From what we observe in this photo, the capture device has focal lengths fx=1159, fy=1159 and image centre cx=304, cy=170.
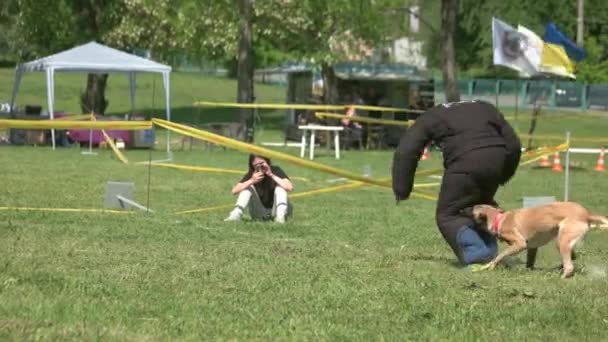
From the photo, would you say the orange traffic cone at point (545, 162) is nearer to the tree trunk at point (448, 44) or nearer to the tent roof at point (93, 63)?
the tree trunk at point (448, 44)

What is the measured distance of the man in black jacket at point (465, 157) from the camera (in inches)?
367

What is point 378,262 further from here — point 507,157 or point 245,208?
point 245,208

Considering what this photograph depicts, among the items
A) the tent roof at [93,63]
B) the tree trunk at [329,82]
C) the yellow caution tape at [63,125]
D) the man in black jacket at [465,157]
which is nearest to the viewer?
the man in black jacket at [465,157]

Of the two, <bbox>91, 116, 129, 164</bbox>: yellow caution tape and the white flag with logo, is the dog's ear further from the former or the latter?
the white flag with logo

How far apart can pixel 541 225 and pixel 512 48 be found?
17829mm

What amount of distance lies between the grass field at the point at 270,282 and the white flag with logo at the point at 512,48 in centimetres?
1135

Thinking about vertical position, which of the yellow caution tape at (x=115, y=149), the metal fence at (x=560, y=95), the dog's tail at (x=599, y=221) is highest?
the dog's tail at (x=599, y=221)

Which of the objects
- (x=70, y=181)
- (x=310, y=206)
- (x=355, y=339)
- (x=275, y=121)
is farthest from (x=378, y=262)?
(x=275, y=121)

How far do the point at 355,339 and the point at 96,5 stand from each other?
37.5m

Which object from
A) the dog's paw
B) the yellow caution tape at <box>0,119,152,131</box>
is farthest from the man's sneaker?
the dog's paw

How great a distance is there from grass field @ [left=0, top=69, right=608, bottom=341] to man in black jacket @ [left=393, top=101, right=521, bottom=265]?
0.96ft

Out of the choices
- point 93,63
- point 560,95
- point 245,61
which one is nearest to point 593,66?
point 560,95

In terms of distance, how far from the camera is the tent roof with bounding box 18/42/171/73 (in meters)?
30.0

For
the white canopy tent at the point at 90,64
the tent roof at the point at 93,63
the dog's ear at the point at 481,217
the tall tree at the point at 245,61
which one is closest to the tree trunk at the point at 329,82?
the tall tree at the point at 245,61
